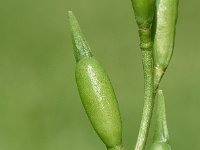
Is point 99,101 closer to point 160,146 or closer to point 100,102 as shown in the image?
point 100,102

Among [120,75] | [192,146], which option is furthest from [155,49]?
[120,75]

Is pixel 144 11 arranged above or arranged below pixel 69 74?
above

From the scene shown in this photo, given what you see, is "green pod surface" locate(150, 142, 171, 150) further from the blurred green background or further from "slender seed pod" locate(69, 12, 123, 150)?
the blurred green background

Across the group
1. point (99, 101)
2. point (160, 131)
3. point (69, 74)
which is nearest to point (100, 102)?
point (99, 101)

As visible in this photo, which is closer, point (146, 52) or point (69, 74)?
point (146, 52)

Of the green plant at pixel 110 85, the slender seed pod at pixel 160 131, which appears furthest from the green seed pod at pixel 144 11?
the slender seed pod at pixel 160 131

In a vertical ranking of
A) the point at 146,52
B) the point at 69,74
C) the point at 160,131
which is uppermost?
the point at 146,52
